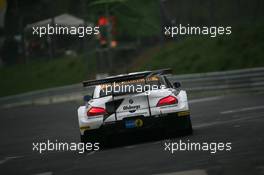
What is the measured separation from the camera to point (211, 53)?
40.8 metres

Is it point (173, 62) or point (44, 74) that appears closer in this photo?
point (173, 62)

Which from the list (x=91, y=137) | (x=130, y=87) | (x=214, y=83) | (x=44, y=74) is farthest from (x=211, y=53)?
(x=91, y=137)

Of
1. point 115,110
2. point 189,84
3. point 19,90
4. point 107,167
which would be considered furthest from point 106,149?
point 19,90

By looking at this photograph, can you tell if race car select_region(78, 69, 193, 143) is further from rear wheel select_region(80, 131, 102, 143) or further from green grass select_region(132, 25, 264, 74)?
green grass select_region(132, 25, 264, 74)

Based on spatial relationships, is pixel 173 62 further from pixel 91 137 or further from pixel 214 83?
pixel 91 137

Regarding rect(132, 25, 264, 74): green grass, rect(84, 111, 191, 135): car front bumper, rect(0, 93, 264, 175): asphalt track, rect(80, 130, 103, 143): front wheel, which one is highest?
rect(132, 25, 264, 74): green grass

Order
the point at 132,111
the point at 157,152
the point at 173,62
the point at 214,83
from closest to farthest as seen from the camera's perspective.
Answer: the point at 157,152
the point at 132,111
the point at 214,83
the point at 173,62

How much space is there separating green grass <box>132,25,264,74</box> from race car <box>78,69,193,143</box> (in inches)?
812

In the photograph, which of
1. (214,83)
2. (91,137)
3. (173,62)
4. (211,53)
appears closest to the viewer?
(91,137)

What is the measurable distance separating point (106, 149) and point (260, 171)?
5.90 metres

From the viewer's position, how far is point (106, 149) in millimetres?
16391

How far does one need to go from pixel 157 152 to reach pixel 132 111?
5.39ft

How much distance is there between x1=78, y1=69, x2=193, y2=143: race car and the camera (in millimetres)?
15883

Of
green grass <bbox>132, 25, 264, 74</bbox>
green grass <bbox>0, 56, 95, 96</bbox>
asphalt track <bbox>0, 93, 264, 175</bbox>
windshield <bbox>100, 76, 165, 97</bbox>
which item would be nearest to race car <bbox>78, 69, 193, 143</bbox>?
windshield <bbox>100, 76, 165, 97</bbox>
